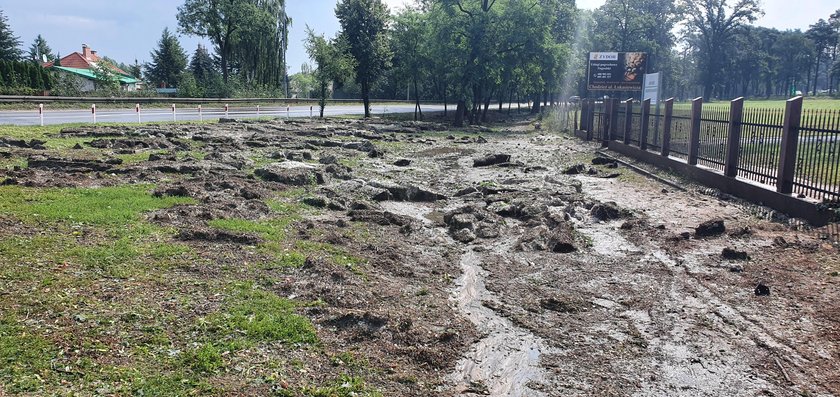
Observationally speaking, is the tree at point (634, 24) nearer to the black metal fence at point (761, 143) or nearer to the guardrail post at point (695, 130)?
the black metal fence at point (761, 143)

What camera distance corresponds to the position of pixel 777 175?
11.5 m

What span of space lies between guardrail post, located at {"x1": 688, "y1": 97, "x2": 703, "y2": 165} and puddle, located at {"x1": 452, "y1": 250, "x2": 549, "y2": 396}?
11.0 metres

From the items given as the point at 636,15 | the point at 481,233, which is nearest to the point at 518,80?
the point at 636,15

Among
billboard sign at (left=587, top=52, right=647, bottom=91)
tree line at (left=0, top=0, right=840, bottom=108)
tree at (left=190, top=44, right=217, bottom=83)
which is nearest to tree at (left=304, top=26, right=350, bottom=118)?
tree line at (left=0, top=0, right=840, bottom=108)

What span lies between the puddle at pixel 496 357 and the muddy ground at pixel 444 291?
0.02 metres

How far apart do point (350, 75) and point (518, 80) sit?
1159 centimetres

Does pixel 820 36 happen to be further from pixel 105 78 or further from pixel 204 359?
pixel 204 359

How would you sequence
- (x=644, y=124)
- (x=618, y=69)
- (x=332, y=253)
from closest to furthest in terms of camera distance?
(x=332, y=253), (x=644, y=124), (x=618, y=69)

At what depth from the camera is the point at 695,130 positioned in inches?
628

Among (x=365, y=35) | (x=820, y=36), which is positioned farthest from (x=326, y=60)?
(x=820, y=36)

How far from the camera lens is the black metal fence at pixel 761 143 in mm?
10586

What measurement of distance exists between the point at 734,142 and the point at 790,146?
237 centimetres

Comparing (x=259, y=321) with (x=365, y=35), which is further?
(x=365, y=35)

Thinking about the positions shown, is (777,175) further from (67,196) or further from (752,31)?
(752,31)
